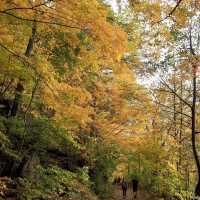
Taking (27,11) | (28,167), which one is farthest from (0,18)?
(28,167)

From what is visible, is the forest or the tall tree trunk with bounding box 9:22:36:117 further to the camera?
the tall tree trunk with bounding box 9:22:36:117

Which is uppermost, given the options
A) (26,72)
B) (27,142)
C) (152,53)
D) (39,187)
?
(152,53)

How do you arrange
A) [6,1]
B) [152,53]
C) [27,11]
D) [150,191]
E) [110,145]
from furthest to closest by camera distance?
[150,191] < [110,145] < [152,53] < [27,11] < [6,1]

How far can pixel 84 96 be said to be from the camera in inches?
444

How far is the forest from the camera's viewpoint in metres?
7.71

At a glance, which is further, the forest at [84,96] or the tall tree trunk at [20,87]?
the tall tree trunk at [20,87]

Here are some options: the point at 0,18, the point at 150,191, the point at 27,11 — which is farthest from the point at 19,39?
the point at 150,191

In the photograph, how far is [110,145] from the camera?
16547mm

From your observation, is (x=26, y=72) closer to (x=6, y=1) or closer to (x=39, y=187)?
(x=6, y=1)

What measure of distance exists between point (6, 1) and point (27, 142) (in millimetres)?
5856

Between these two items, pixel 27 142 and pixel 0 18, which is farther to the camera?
pixel 27 142

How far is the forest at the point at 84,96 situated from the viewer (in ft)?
25.3

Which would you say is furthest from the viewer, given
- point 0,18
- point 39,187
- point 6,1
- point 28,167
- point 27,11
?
point 28,167

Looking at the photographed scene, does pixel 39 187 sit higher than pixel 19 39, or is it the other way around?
pixel 19 39
